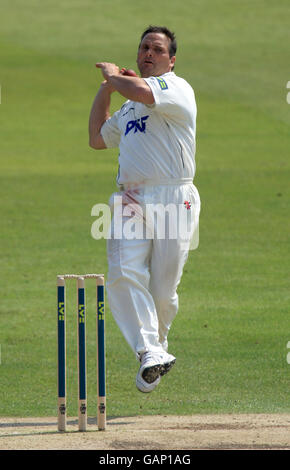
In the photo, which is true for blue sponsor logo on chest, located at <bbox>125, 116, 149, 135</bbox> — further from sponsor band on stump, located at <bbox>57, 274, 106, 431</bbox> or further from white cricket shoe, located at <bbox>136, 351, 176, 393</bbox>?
white cricket shoe, located at <bbox>136, 351, 176, 393</bbox>

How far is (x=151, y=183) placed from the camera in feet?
22.8

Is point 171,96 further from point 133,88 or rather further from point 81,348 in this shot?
point 81,348

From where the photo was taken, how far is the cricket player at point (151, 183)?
22.6ft

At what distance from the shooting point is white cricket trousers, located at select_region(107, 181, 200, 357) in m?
6.95

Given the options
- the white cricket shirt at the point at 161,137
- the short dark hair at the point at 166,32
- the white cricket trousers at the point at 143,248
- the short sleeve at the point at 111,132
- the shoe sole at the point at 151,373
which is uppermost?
the short dark hair at the point at 166,32

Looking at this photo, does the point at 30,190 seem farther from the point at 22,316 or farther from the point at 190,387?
the point at 190,387

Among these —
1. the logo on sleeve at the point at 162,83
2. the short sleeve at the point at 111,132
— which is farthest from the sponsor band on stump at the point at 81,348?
the short sleeve at the point at 111,132

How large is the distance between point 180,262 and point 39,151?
18151 millimetres

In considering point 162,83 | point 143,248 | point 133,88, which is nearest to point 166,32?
point 162,83

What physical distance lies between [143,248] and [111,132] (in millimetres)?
1058

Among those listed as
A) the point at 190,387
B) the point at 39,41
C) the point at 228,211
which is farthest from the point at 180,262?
the point at 39,41

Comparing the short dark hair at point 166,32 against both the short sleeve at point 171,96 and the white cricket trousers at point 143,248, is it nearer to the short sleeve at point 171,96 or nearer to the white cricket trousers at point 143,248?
the short sleeve at point 171,96

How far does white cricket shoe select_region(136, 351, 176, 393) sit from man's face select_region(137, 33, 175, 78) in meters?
1.96

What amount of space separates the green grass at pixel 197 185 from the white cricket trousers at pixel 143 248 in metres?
1.23
